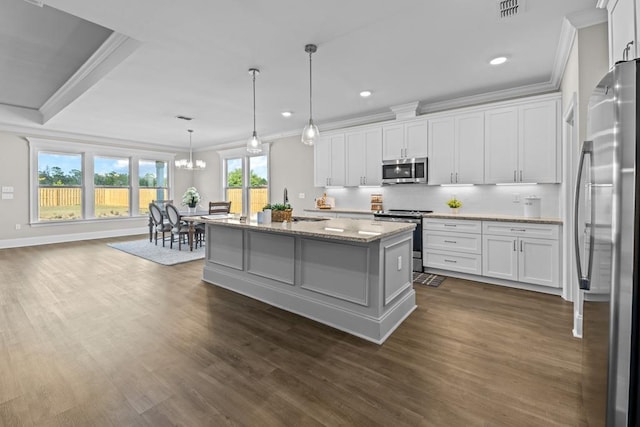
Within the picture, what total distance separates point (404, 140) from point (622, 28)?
125 inches

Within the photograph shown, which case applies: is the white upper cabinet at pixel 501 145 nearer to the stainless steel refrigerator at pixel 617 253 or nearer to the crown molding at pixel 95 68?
the stainless steel refrigerator at pixel 617 253

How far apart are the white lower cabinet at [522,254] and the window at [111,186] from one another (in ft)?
29.2

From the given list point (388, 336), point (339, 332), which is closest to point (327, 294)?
point (339, 332)

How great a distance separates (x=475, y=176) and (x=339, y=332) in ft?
10.5

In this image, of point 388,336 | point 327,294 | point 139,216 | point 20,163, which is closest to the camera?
point 388,336

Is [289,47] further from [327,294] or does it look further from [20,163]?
[20,163]

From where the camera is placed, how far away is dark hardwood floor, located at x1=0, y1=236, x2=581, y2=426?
5.68 feet

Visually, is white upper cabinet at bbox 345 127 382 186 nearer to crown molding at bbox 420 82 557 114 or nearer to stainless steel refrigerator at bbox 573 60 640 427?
crown molding at bbox 420 82 557 114

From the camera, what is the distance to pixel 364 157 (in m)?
5.63

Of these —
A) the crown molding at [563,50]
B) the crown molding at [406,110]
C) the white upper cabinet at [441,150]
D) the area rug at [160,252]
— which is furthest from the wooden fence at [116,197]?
the crown molding at [563,50]

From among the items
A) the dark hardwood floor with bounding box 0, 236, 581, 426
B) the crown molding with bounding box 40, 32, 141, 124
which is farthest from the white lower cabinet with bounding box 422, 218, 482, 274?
the crown molding with bounding box 40, 32, 141, 124

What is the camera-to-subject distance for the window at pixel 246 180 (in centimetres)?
804

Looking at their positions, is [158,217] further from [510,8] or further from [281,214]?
[510,8]

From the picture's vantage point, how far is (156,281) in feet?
13.9
